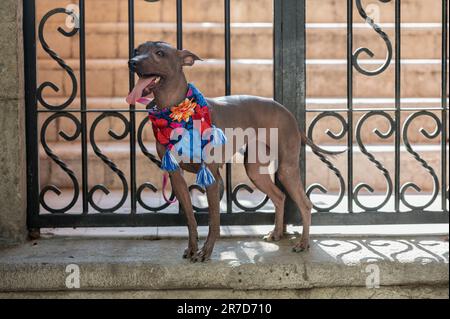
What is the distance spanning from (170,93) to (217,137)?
A: 12.5 inches

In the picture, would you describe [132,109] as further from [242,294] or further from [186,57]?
[242,294]

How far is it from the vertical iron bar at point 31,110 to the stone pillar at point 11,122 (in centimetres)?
6

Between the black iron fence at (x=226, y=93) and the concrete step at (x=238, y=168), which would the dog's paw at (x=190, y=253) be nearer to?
the black iron fence at (x=226, y=93)

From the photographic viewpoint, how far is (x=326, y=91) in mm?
7121

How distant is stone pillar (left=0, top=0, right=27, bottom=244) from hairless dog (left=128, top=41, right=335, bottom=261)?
899mm

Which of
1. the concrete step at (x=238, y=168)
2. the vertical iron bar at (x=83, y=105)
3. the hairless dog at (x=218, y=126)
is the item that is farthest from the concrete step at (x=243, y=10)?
Result: the hairless dog at (x=218, y=126)

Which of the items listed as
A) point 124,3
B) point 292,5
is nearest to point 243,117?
point 292,5

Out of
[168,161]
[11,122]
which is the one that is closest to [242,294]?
[168,161]

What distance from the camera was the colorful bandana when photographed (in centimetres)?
409

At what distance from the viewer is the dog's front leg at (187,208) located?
4.24 m

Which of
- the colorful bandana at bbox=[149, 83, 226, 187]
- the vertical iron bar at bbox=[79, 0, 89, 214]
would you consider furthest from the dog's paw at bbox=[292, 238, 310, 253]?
the vertical iron bar at bbox=[79, 0, 89, 214]

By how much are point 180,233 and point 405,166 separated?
2.28 m

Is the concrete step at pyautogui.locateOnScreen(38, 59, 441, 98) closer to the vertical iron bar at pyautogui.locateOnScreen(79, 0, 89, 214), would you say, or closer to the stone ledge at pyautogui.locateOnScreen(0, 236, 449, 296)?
the vertical iron bar at pyautogui.locateOnScreen(79, 0, 89, 214)
